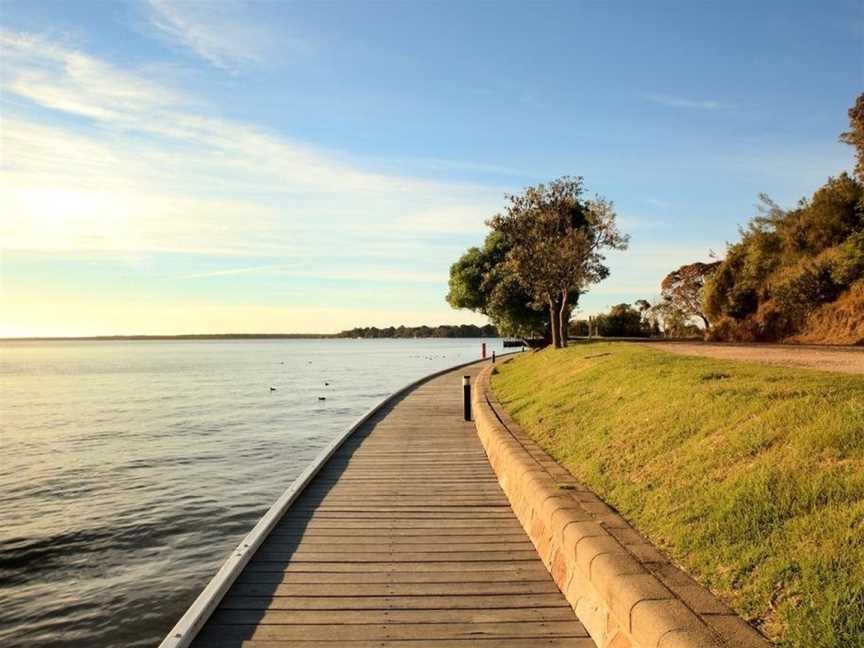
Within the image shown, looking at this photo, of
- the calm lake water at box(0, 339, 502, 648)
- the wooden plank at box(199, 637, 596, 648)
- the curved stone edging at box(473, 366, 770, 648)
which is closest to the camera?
the curved stone edging at box(473, 366, 770, 648)

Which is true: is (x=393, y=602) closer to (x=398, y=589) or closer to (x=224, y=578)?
(x=398, y=589)

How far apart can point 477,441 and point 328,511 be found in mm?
5978

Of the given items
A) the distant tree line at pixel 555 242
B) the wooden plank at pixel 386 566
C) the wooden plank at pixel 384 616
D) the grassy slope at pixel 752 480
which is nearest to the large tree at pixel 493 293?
the distant tree line at pixel 555 242

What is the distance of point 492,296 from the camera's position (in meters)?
42.1

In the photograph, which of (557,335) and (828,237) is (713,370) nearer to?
(557,335)

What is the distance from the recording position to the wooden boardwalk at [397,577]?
478 cm

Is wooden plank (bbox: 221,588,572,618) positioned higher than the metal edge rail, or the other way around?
the metal edge rail

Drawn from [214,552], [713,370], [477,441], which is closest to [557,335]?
[477,441]

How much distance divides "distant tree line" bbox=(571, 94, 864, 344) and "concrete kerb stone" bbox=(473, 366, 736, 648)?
25292mm

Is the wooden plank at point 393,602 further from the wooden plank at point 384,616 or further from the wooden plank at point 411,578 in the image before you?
the wooden plank at point 411,578

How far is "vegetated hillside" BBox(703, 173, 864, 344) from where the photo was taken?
2839 centimetres

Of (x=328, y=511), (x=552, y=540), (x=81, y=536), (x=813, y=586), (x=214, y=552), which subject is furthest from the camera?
(x=81, y=536)

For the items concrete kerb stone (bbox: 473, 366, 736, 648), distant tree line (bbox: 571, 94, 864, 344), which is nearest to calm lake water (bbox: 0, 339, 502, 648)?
concrete kerb stone (bbox: 473, 366, 736, 648)

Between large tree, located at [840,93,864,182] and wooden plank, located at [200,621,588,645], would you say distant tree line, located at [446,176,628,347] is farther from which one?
wooden plank, located at [200,621,588,645]
